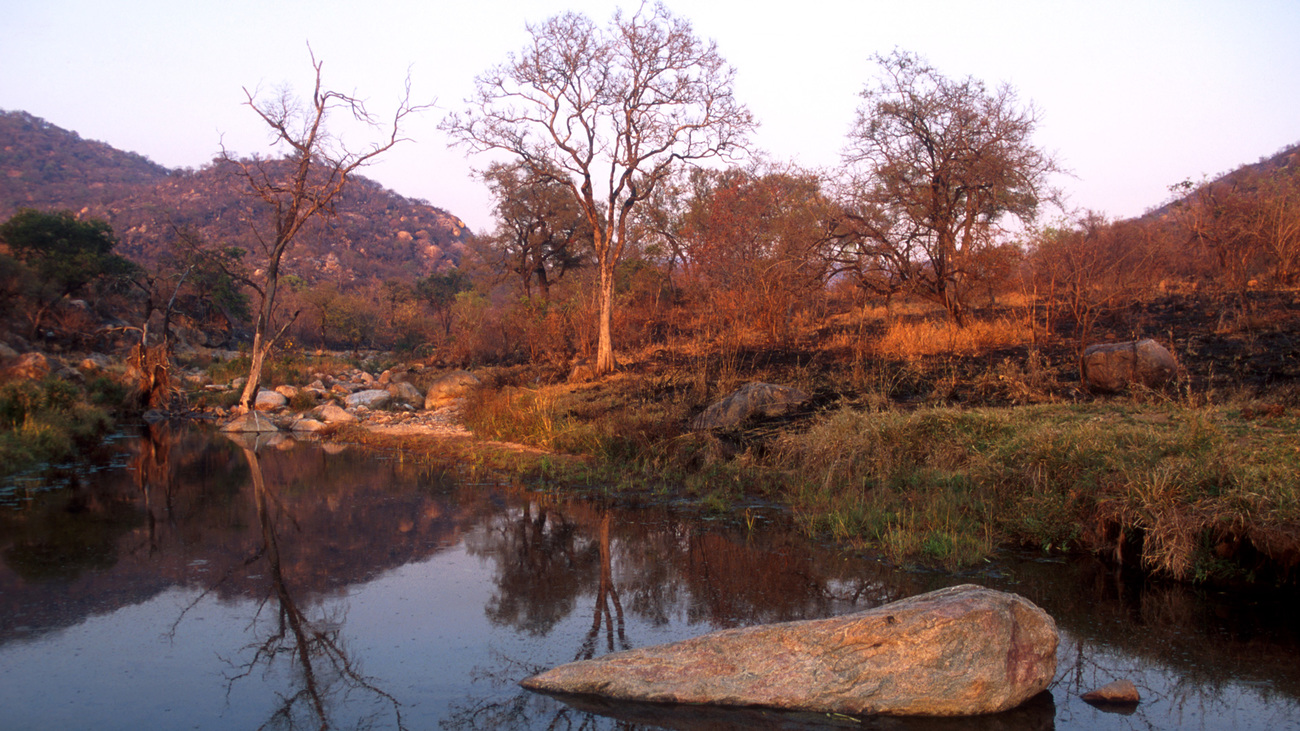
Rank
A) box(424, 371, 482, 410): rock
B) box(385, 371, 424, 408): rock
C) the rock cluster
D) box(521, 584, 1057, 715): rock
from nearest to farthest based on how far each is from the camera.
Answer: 1. box(521, 584, 1057, 715): rock
2. the rock cluster
3. box(424, 371, 482, 410): rock
4. box(385, 371, 424, 408): rock

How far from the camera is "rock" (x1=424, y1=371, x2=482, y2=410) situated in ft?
59.0

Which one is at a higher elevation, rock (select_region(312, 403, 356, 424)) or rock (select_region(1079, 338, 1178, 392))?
rock (select_region(1079, 338, 1178, 392))

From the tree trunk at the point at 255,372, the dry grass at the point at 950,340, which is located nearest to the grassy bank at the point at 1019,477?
the dry grass at the point at 950,340

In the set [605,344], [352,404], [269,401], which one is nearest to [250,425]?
[269,401]

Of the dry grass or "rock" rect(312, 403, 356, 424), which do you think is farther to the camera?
"rock" rect(312, 403, 356, 424)

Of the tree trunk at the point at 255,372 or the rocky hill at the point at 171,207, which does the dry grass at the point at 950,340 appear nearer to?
the tree trunk at the point at 255,372

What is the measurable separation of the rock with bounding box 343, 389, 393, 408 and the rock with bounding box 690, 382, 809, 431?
1023 cm

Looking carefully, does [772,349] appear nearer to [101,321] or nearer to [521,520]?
[521,520]

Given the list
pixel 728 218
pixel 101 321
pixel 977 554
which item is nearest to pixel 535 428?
pixel 977 554

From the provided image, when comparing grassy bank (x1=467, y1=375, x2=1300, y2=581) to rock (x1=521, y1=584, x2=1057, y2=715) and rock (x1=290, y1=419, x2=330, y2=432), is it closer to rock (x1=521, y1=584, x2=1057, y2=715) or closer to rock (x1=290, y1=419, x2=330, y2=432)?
rock (x1=521, y1=584, x2=1057, y2=715)

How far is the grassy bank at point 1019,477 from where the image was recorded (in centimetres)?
534

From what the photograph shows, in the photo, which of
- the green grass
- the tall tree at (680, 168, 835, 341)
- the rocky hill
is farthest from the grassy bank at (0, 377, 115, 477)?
the rocky hill

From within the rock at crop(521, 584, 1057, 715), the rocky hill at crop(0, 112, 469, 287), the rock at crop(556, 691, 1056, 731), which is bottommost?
the rock at crop(556, 691, 1056, 731)

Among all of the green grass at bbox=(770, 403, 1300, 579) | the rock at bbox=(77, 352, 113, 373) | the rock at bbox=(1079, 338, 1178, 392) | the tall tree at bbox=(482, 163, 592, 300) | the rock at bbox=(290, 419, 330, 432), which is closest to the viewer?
the green grass at bbox=(770, 403, 1300, 579)
